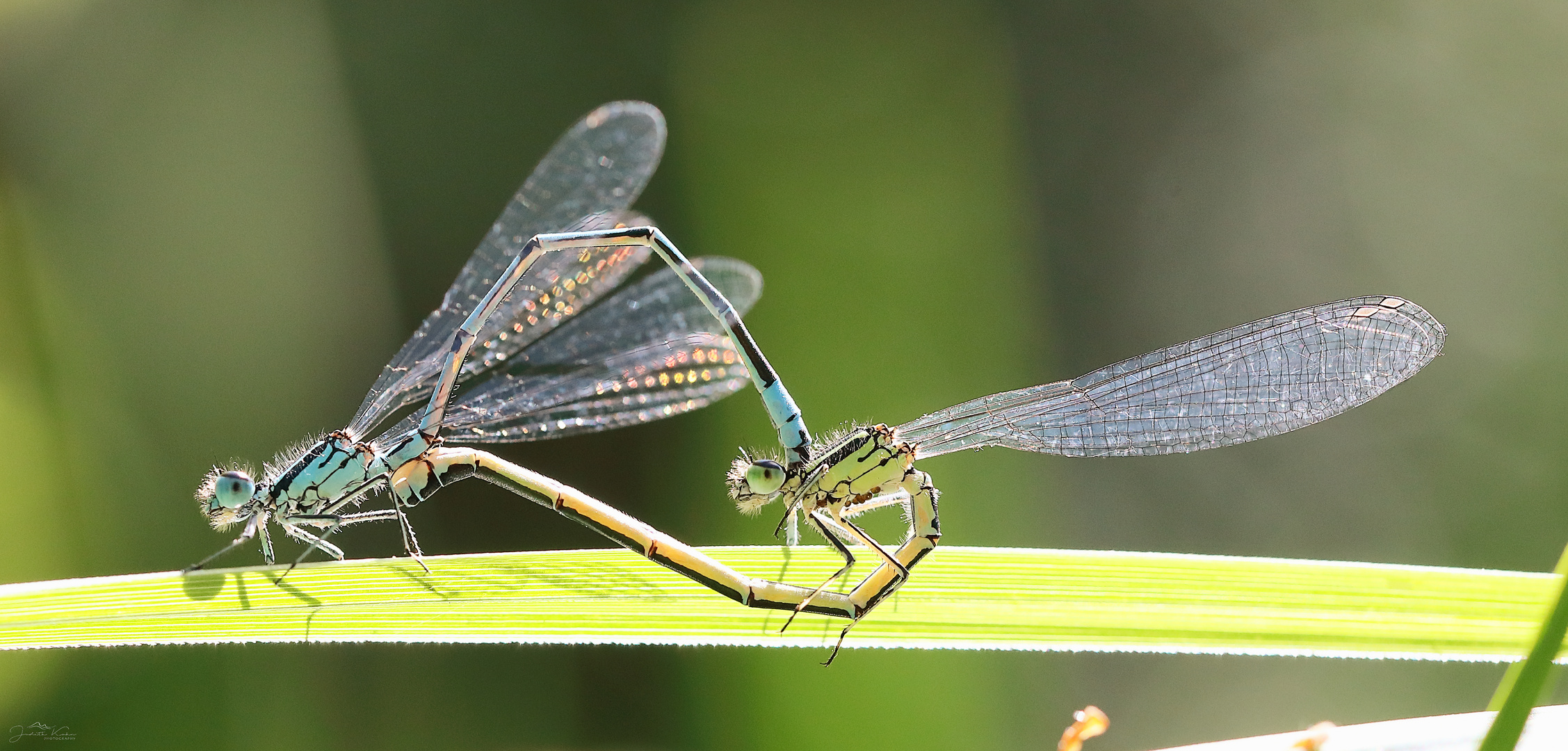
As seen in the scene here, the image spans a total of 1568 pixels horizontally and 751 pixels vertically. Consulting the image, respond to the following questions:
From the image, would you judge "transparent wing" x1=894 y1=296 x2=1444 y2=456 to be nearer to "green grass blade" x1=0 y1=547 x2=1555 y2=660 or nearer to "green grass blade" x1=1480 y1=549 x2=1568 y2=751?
"green grass blade" x1=0 y1=547 x2=1555 y2=660

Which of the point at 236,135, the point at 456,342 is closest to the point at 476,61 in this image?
the point at 236,135

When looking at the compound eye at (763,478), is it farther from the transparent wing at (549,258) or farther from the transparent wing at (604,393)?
the transparent wing at (549,258)

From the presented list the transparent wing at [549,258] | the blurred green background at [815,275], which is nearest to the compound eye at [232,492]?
the transparent wing at [549,258]

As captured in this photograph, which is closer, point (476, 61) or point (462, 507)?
point (462, 507)

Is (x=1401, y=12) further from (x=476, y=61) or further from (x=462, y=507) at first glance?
(x=462, y=507)
